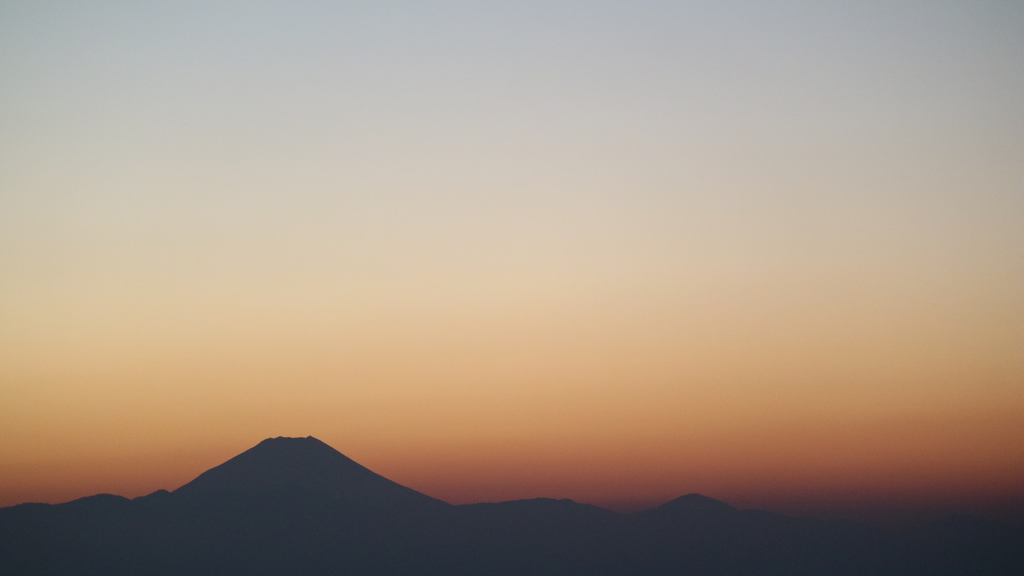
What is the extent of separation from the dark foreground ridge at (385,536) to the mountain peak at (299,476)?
17 cm

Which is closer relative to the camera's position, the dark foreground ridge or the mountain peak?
the dark foreground ridge

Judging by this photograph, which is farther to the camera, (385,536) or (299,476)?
(299,476)

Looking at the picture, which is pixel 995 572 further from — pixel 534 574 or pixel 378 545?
pixel 378 545

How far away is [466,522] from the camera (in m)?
124

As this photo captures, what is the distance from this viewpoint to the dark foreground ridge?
109250mm

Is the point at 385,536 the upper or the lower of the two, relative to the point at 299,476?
lower

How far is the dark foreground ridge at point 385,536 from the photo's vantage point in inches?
4301

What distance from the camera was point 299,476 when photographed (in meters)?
124

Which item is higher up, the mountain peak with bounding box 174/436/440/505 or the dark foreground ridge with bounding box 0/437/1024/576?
the mountain peak with bounding box 174/436/440/505

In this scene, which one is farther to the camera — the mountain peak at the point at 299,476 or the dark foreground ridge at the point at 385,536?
the mountain peak at the point at 299,476

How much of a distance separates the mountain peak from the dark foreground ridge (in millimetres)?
174

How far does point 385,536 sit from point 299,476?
14.3 m

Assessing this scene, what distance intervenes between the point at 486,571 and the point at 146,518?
39565mm

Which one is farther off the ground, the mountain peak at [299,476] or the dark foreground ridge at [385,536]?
the mountain peak at [299,476]
